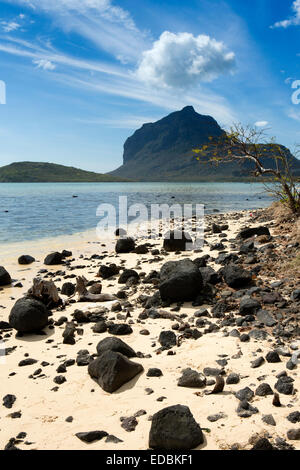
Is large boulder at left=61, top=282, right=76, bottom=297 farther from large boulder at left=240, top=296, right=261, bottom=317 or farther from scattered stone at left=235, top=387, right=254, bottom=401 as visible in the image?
scattered stone at left=235, top=387, right=254, bottom=401

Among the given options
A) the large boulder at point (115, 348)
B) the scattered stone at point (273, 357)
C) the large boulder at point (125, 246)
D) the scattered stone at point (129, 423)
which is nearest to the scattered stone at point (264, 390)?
the scattered stone at point (273, 357)

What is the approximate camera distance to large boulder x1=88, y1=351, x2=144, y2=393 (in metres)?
5.23

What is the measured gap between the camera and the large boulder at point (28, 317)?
300 inches

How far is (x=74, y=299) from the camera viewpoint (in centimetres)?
995

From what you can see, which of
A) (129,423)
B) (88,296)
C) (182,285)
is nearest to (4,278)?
(88,296)

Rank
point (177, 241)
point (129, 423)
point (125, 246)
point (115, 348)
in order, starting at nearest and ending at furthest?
point (129, 423) → point (115, 348) → point (177, 241) → point (125, 246)

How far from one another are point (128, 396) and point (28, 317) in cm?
356

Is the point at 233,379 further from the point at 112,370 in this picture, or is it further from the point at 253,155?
the point at 253,155

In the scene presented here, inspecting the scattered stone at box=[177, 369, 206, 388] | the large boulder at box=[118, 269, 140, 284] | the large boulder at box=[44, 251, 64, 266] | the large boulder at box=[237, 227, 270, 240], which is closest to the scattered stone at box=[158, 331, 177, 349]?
the scattered stone at box=[177, 369, 206, 388]

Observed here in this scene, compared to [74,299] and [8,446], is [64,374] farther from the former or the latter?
[74,299]

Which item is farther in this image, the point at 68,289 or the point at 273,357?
the point at 68,289

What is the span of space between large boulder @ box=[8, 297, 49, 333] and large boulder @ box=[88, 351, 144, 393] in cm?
253

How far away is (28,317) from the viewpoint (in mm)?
7641
